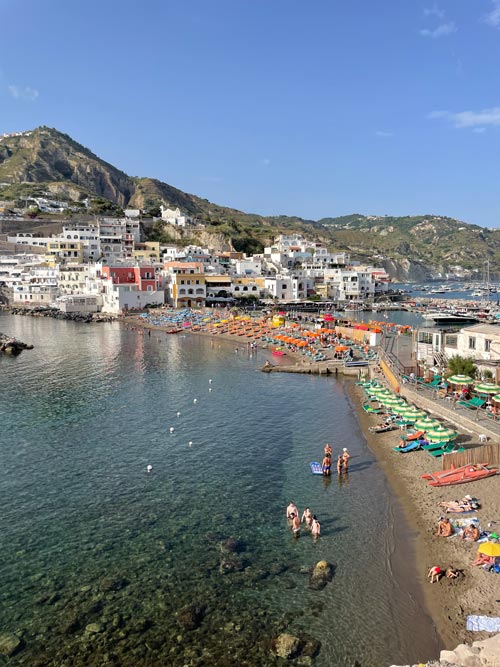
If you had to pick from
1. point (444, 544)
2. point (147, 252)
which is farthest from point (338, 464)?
point (147, 252)

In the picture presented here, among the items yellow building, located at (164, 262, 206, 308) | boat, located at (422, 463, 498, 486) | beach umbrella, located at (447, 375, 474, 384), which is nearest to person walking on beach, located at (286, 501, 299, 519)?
boat, located at (422, 463, 498, 486)

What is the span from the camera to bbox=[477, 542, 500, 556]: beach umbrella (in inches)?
490

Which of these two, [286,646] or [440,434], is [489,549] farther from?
[440,434]

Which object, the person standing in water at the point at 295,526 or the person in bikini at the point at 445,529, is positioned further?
the person standing in water at the point at 295,526

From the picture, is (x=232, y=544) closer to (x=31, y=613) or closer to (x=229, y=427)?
(x=31, y=613)

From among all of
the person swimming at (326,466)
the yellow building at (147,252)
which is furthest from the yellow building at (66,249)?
the person swimming at (326,466)

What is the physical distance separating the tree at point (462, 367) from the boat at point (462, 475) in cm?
1066

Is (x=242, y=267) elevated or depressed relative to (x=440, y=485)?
elevated

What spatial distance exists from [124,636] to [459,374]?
74.4 feet

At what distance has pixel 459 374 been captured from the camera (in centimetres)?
2789

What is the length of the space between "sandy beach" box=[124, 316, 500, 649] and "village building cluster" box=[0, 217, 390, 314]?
64375 mm

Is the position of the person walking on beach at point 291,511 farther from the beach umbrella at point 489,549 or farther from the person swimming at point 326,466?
the beach umbrella at point 489,549

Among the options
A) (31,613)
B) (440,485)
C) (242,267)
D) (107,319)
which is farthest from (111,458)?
(242,267)

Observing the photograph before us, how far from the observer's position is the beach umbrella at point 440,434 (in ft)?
65.9
